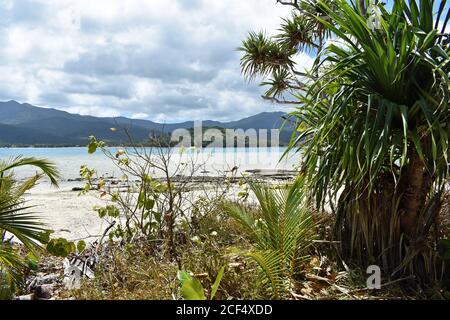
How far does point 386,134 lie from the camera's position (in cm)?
287

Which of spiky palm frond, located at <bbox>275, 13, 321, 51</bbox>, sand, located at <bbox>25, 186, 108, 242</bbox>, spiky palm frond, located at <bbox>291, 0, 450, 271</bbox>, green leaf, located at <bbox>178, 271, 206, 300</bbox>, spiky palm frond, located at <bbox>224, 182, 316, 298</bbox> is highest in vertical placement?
spiky palm frond, located at <bbox>275, 13, 321, 51</bbox>

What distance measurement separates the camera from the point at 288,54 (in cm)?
997

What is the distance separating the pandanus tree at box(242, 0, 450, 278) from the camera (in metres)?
3.01

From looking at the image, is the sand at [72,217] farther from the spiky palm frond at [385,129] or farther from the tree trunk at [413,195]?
the tree trunk at [413,195]

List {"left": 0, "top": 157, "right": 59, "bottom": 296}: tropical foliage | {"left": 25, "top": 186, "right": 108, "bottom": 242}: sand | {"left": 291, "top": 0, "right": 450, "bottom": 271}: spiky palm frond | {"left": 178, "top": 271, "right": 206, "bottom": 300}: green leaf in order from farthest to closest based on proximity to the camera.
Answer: {"left": 25, "top": 186, "right": 108, "bottom": 242}: sand → {"left": 0, "top": 157, "right": 59, "bottom": 296}: tropical foliage → {"left": 291, "top": 0, "right": 450, "bottom": 271}: spiky palm frond → {"left": 178, "top": 271, "right": 206, "bottom": 300}: green leaf

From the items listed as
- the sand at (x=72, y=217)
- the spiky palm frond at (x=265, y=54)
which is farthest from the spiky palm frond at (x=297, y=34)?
the sand at (x=72, y=217)

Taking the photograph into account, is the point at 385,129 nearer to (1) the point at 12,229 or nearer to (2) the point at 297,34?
(1) the point at 12,229

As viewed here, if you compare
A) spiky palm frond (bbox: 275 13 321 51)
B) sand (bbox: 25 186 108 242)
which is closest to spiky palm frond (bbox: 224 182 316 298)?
sand (bbox: 25 186 108 242)

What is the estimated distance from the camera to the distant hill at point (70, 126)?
202 inches

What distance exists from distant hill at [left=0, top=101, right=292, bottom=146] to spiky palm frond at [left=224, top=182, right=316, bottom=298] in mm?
1206

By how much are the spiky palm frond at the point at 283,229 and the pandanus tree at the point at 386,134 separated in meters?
0.25

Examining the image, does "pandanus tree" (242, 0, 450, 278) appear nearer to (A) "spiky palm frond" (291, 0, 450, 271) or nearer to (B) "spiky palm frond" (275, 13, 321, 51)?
(A) "spiky palm frond" (291, 0, 450, 271)

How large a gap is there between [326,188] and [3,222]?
2779mm

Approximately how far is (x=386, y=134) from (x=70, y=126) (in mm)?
115740
